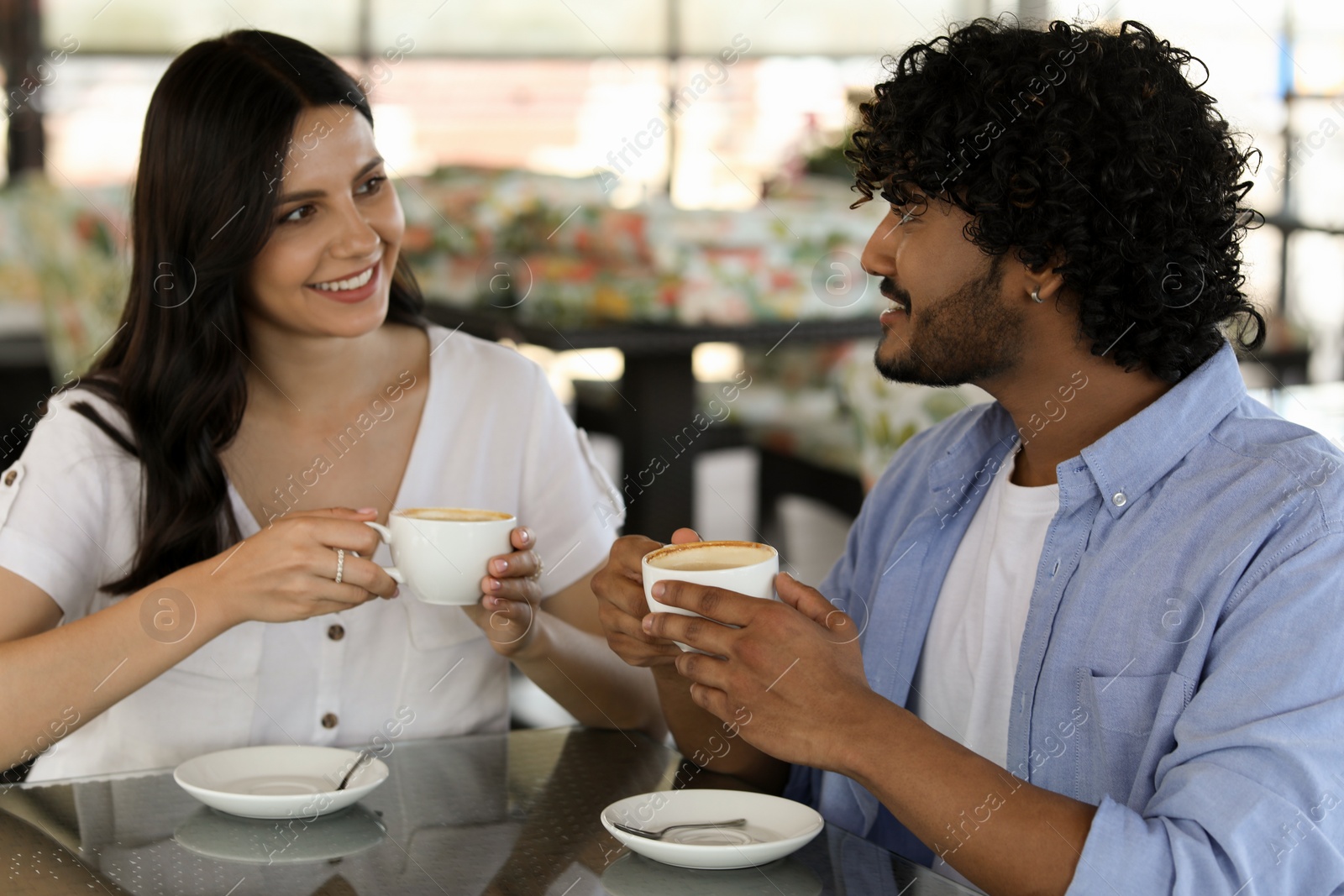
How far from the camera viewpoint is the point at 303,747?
1258mm

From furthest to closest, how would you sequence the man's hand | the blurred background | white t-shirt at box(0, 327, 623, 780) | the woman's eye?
the blurred background < the woman's eye < white t-shirt at box(0, 327, 623, 780) < the man's hand

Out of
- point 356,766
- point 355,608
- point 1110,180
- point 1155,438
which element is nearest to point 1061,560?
point 1155,438

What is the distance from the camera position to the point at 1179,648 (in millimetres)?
1053

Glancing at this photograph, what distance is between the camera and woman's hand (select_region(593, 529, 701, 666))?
123 cm

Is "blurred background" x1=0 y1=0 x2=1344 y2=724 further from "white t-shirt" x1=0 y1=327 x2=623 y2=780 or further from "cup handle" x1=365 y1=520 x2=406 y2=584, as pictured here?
"cup handle" x1=365 y1=520 x2=406 y2=584

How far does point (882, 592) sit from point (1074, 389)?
0.29m

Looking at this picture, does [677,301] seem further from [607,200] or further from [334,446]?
[334,446]

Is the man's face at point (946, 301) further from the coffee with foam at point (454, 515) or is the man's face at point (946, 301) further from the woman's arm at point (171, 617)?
the woman's arm at point (171, 617)

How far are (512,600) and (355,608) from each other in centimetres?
28

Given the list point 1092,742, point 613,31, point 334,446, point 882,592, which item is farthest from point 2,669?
point 613,31

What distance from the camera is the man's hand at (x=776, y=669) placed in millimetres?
1029

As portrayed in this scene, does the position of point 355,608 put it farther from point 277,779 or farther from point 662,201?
point 662,201

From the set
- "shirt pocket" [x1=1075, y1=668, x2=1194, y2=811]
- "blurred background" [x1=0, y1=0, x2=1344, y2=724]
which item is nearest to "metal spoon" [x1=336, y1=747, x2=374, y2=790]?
"shirt pocket" [x1=1075, y1=668, x2=1194, y2=811]

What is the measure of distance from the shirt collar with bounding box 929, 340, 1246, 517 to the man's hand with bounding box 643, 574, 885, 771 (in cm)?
28
